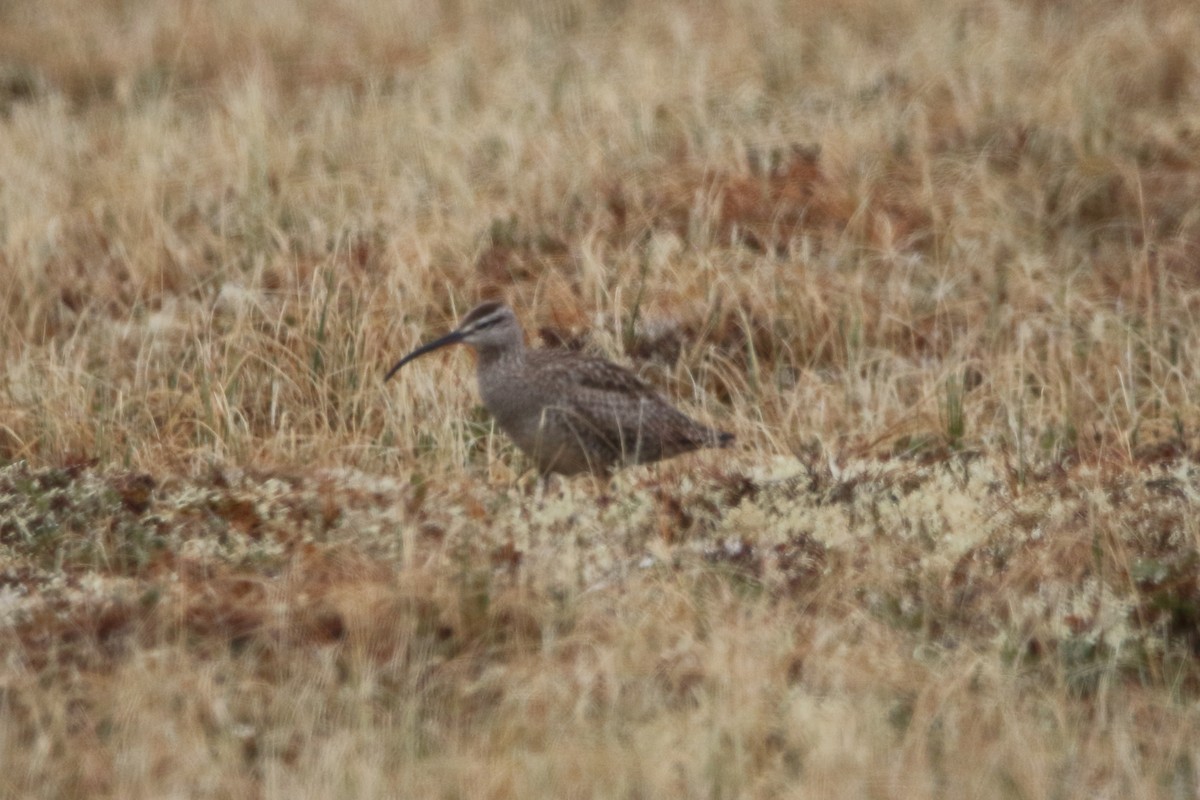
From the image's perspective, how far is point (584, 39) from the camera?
51.9 ft

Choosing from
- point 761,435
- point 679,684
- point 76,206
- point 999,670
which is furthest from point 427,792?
point 76,206

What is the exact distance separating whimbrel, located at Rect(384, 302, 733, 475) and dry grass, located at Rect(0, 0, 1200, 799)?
30 centimetres

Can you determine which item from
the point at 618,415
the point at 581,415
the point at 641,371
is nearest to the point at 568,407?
the point at 581,415

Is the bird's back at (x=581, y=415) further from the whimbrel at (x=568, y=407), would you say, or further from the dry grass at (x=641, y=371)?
the dry grass at (x=641, y=371)

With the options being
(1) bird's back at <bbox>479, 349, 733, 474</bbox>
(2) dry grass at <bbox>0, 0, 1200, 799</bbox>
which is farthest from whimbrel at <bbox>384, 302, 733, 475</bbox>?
(2) dry grass at <bbox>0, 0, 1200, 799</bbox>

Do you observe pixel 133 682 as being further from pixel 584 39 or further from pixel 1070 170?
pixel 584 39

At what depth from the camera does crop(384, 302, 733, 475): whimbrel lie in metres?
7.81

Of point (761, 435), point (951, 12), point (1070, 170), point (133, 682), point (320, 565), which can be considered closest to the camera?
point (133, 682)

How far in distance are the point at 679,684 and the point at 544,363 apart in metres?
3.02

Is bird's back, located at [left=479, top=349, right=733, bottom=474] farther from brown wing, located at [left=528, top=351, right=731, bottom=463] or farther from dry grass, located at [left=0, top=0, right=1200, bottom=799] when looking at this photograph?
dry grass, located at [left=0, top=0, right=1200, bottom=799]

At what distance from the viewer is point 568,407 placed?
7801 millimetres

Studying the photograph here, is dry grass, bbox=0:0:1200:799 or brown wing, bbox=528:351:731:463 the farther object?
brown wing, bbox=528:351:731:463

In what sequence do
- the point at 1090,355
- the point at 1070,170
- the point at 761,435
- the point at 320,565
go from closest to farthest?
the point at 320,565
the point at 761,435
the point at 1090,355
the point at 1070,170

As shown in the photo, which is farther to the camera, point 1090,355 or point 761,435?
point 1090,355
